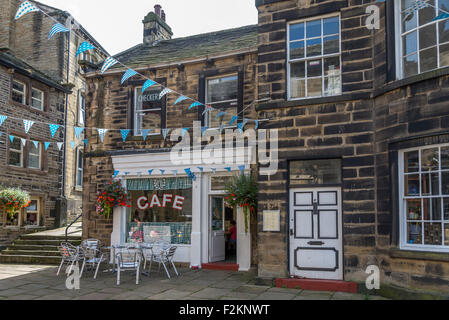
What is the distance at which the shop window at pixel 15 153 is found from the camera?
1646 centimetres

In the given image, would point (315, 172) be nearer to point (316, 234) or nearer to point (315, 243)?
point (316, 234)

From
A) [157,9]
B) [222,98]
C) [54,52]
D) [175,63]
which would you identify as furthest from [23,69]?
[222,98]

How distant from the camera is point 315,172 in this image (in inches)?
368

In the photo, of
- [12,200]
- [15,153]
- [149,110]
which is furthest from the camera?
[15,153]

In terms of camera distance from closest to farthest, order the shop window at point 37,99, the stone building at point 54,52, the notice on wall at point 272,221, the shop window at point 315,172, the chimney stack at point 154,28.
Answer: the shop window at point 315,172
the notice on wall at point 272,221
the chimney stack at point 154,28
the shop window at point 37,99
the stone building at point 54,52

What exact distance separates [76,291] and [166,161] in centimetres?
484

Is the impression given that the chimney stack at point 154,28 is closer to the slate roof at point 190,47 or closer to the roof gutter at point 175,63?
the slate roof at point 190,47

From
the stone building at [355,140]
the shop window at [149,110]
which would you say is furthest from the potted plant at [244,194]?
the shop window at [149,110]

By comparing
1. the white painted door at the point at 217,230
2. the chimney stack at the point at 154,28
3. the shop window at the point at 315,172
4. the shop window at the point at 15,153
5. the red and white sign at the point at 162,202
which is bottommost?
the white painted door at the point at 217,230

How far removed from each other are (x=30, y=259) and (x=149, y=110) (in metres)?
6.09

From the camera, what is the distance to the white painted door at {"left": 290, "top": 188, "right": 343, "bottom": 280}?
29.6 ft

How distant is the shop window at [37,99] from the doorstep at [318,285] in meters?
13.1

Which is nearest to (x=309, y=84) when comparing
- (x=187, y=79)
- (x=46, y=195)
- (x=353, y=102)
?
(x=353, y=102)

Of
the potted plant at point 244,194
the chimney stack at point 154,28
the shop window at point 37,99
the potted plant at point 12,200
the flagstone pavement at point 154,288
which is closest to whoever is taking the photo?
the flagstone pavement at point 154,288
